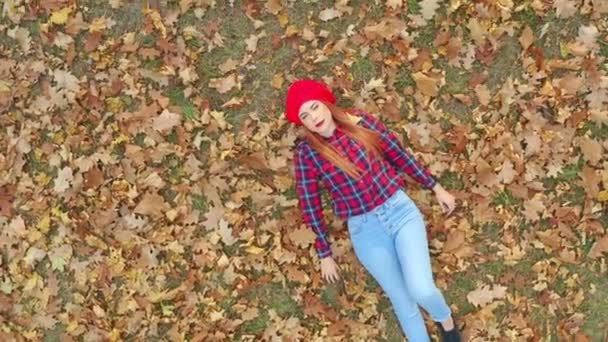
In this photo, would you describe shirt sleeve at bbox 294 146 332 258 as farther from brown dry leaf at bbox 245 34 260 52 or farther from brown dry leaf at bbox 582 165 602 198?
brown dry leaf at bbox 582 165 602 198

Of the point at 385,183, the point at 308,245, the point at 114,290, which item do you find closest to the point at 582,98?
the point at 385,183

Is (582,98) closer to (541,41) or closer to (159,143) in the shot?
(541,41)

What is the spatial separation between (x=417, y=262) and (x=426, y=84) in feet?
5.93

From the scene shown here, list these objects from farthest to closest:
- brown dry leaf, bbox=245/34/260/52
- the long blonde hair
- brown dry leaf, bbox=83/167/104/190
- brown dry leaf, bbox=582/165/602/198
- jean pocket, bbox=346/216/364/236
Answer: brown dry leaf, bbox=245/34/260/52
brown dry leaf, bbox=83/167/104/190
brown dry leaf, bbox=582/165/602/198
jean pocket, bbox=346/216/364/236
the long blonde hair

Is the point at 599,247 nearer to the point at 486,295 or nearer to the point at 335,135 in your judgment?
the point at 486,295

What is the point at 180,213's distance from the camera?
6.63 meters

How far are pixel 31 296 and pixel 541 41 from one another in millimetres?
5538

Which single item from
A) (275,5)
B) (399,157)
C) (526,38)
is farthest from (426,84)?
(275,5)

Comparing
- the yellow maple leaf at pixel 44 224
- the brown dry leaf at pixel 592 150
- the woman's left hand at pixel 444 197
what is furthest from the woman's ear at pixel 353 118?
the yellow maple leaf at pixel 44 224

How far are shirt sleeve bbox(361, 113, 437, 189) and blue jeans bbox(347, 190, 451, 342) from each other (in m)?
0.24

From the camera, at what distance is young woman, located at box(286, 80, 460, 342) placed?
18.7 feet

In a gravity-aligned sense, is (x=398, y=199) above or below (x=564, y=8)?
below

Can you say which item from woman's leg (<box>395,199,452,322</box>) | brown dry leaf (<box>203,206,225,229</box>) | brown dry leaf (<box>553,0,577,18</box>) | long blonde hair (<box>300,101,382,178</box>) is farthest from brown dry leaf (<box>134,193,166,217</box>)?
brown dry leaf (<box>553,0,577,18</box>)

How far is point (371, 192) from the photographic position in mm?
5883
